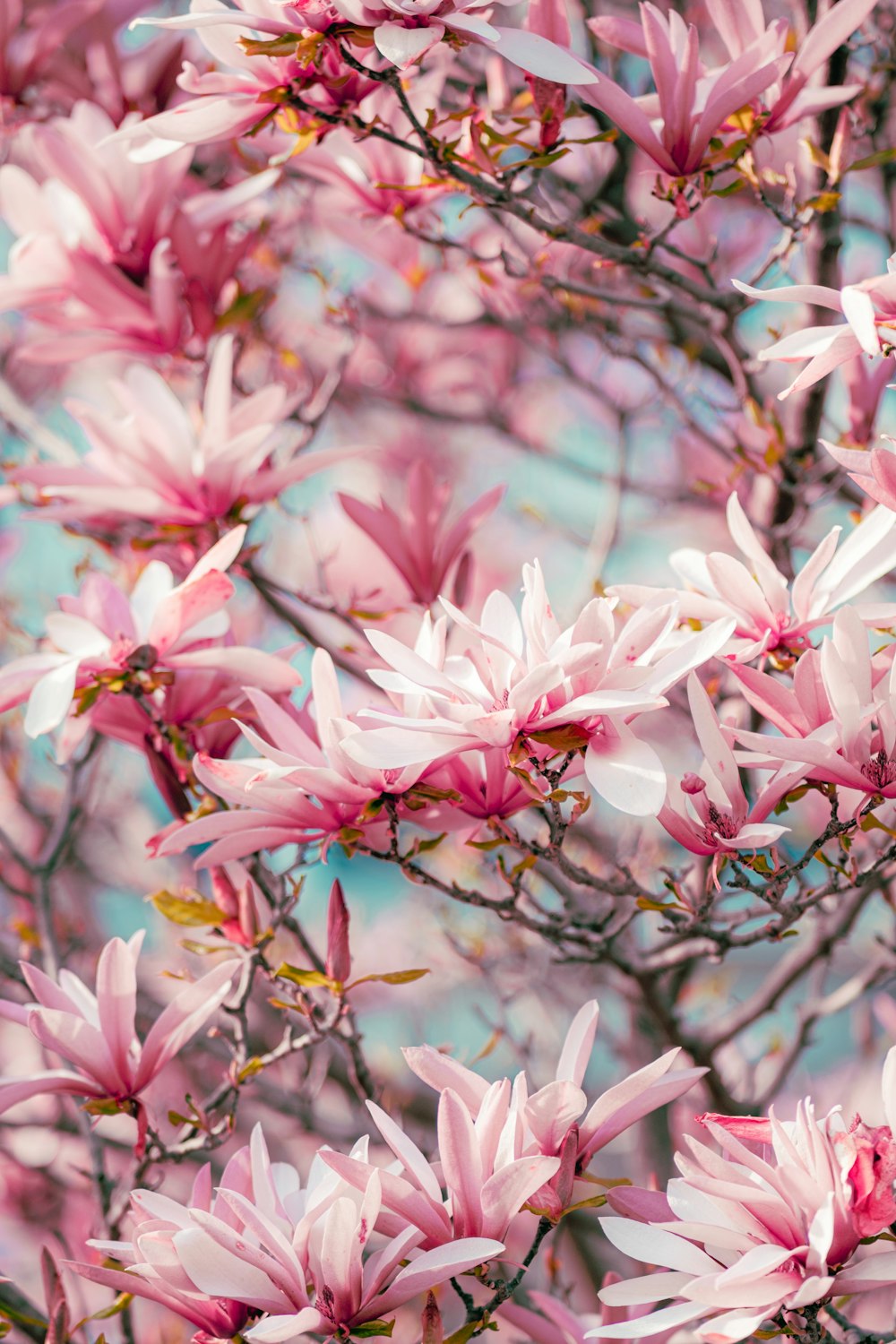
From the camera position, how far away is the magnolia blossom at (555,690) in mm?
930

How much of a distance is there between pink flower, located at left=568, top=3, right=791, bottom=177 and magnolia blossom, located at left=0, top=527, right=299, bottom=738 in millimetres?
572

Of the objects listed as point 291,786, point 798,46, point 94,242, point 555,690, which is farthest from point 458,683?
point 94,242

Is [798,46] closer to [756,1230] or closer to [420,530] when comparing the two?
[420,530]

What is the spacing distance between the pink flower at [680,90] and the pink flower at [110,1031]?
3.07 ft

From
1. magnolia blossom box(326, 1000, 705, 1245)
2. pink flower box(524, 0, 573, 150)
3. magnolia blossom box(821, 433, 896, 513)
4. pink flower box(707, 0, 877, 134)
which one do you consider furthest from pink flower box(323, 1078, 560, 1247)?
pink flower box(707, 0, 877, 134)

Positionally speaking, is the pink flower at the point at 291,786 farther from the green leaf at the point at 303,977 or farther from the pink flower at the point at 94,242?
the pink flower at the point at 94,242

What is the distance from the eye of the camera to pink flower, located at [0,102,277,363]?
1.64 m

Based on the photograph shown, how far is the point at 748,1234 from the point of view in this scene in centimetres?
87

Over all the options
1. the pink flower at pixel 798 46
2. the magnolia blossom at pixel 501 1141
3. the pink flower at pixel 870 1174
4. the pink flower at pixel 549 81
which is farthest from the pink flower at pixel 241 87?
the pink flower at pixel 870 1174

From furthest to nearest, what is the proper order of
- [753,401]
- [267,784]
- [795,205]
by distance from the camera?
[753,401] < [795,205] < [267,784]

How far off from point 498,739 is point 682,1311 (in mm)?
439

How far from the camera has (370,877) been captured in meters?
4.41

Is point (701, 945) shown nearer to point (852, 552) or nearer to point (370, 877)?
point (852, 552)

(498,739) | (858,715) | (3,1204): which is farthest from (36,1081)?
(3,1204)
